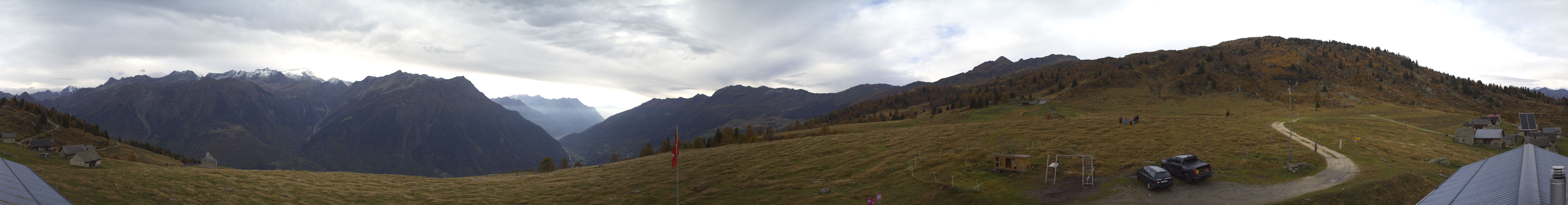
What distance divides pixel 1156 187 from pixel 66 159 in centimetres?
13035

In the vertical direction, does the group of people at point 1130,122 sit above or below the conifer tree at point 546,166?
above

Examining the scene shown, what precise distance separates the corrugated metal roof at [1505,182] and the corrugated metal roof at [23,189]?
107 ft

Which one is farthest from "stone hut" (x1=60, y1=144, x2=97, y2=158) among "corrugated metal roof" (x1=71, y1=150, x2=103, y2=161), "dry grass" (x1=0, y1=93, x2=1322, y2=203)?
"corrugated metal roof" (x1=71, y1=150, x2=103, y2=161)

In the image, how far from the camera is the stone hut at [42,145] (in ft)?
271

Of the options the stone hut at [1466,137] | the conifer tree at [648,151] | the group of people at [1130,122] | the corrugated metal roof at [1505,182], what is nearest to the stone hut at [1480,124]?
the stone hut at [1466,137]

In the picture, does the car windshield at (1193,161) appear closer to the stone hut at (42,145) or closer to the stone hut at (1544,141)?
the stone hut at (1544,141)

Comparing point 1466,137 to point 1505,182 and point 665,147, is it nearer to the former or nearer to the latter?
point 1505,182

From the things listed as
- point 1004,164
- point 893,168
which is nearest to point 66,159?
point 893,168

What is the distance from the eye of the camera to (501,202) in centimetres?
3678

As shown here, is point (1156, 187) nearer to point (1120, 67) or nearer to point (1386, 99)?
point (1386, 99)

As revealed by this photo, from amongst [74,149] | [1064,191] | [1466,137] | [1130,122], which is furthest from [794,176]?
[74,149]

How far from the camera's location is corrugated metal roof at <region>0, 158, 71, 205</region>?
45.9 ft

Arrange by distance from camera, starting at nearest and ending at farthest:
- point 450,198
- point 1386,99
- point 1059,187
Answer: point 1059,187 → point 450,198 → point 1386,99

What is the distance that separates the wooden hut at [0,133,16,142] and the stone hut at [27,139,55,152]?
11.9m
